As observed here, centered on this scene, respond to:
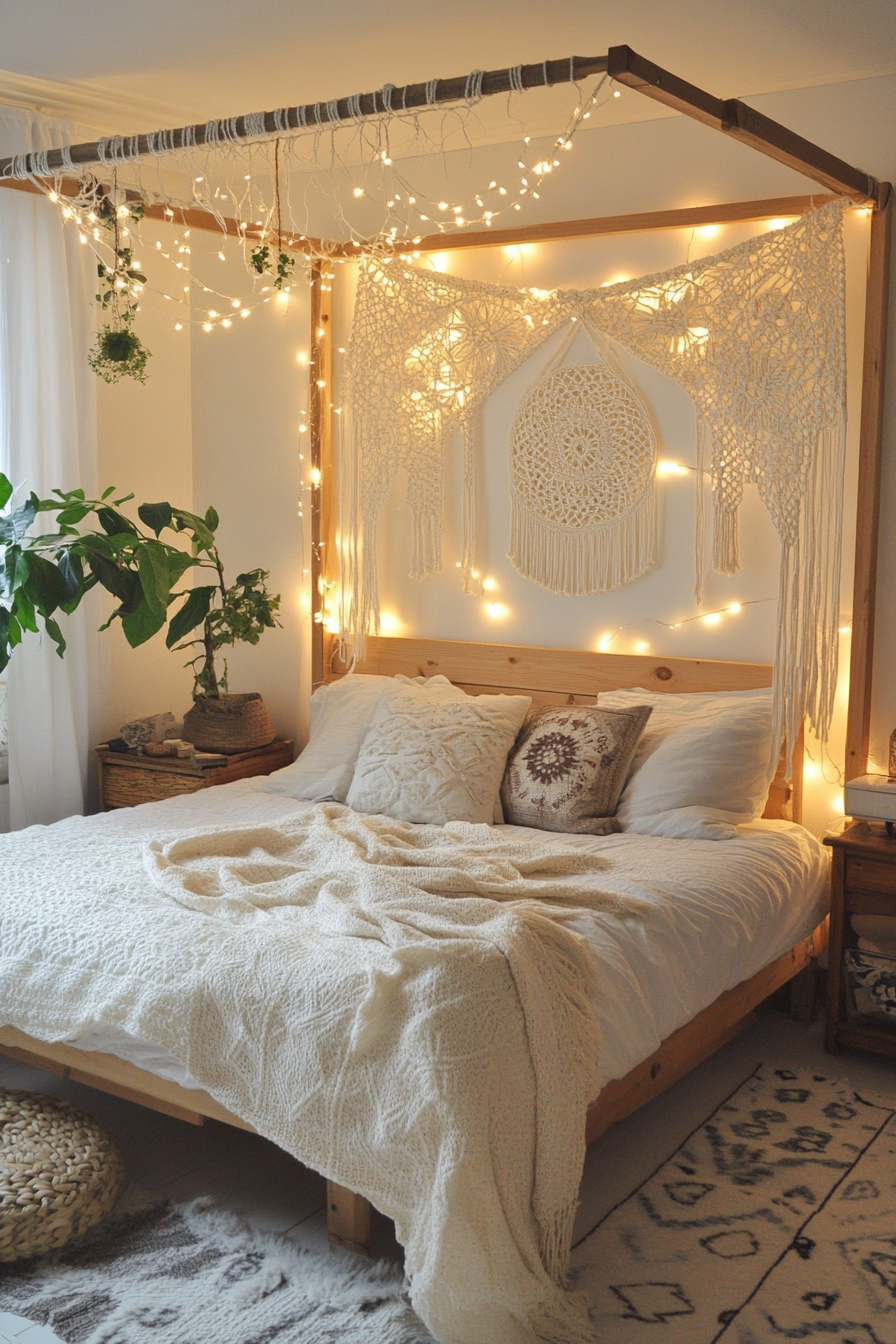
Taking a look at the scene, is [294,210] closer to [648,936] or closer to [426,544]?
[426,544]

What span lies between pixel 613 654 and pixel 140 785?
1.66 meters

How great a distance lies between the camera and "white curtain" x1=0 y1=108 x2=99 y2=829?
4.06m

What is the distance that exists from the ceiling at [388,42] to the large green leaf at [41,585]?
1421mm

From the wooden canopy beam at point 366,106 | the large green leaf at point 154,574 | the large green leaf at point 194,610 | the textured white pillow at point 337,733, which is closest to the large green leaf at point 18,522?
the large green leaf at point 154,574

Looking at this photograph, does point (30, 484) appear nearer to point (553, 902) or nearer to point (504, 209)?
point (504, 209)

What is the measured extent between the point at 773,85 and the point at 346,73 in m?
1.20

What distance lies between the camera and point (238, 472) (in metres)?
4.74

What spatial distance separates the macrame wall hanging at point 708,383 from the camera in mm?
3430

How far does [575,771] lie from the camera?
139 inches

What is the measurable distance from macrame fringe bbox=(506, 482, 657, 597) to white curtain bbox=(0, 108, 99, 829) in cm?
153

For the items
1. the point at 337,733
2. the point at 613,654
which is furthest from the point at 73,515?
the point at 613,654

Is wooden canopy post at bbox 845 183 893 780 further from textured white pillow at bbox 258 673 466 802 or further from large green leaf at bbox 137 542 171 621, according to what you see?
large green leaf at bbox 137 542 171 621

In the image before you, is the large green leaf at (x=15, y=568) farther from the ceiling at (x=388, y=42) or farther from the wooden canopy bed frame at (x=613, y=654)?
the ceiling at (x=388, y=42)

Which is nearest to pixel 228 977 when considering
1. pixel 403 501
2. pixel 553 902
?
pixel 553 902
